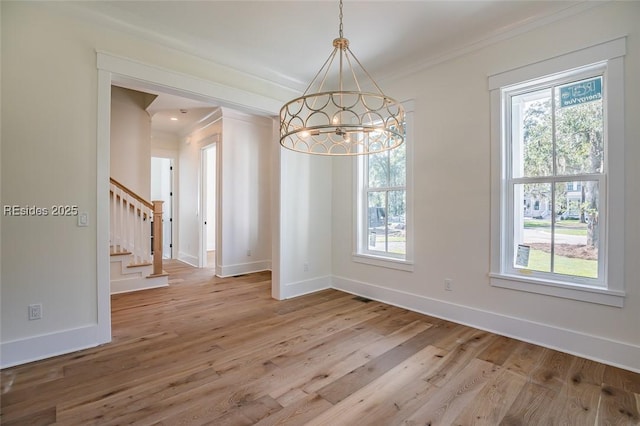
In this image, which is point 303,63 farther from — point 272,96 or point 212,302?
point 212,302

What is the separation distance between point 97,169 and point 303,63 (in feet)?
7.80

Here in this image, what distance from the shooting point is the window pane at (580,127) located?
2473 mm

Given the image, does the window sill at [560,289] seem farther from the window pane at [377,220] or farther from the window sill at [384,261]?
the window pane at [377,220]

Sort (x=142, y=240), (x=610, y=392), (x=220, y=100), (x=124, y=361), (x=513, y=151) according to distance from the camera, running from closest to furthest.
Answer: (x=610, y=392)
(x=124, y=361)
(x=513, y=151)
(x=220, y=100)
(x=142, y=240)

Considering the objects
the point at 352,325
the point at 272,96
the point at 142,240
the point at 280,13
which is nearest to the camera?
the point at 280,13

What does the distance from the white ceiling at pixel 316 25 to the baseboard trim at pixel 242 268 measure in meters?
3.34

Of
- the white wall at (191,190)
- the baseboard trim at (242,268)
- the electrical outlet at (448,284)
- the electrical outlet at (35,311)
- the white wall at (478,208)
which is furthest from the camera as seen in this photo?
the white wall at (191,190)

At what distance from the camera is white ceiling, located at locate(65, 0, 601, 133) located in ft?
8.23

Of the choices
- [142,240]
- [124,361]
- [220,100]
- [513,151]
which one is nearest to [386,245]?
[513,151]

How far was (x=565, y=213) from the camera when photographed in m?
2.63

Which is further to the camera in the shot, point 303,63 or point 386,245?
point 386,245

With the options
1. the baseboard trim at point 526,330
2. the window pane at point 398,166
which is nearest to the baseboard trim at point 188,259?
the baseboard trim at point 526,330

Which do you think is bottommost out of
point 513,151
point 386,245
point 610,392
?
point 610,392

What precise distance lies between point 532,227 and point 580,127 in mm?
924
